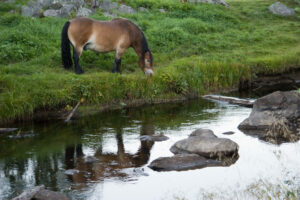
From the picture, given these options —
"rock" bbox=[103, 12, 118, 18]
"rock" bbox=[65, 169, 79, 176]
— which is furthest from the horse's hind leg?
"rock" bbox=[65, 169, 79, 176]

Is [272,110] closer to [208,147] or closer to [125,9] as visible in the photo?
[208,147]

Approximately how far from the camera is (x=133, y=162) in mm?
9211

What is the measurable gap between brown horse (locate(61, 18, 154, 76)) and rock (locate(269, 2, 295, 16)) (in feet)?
44.0

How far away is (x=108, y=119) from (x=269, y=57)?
793 centimetres

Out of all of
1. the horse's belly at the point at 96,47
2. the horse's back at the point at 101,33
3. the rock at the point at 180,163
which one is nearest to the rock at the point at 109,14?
the horse's back at the point at 101,33

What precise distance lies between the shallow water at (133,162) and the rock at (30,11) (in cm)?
803

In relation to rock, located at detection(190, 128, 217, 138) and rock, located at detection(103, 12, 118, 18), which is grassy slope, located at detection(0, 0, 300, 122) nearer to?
rock, located at detection(103, 12, 118, 18)

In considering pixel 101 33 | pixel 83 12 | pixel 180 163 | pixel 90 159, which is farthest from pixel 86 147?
pixel 83 12

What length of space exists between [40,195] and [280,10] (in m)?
21.6

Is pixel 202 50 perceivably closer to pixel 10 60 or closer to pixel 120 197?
pixel 10 60

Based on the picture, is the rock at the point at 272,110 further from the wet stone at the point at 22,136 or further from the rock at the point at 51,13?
the rock at the point at 51,13

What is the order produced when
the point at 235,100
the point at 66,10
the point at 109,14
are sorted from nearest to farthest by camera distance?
the point at 235,100 < the point at 66,10 < the point at 109,14

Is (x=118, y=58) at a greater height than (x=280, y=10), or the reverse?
(x=280, y=10)

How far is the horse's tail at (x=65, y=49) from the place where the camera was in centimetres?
1391
